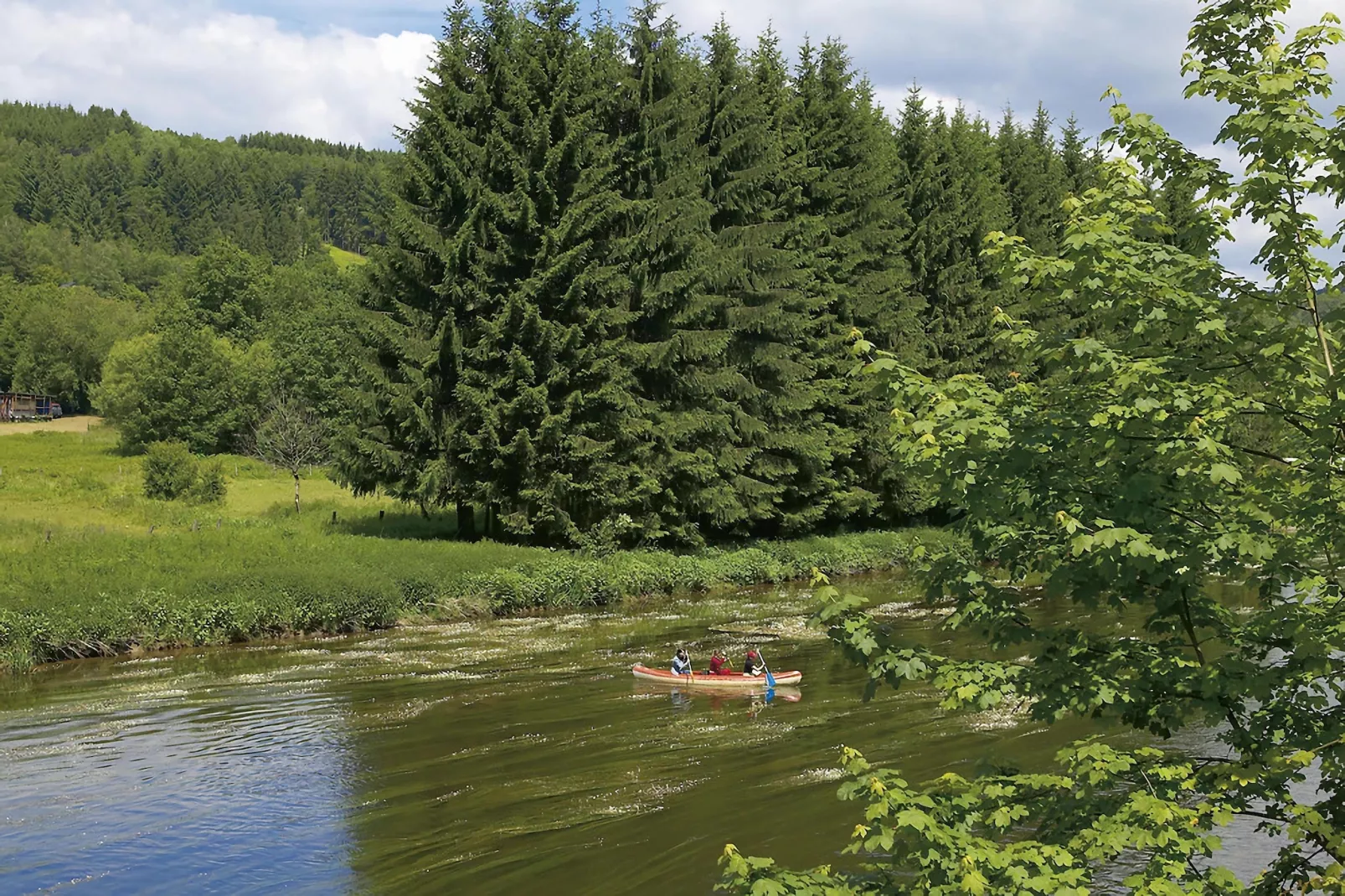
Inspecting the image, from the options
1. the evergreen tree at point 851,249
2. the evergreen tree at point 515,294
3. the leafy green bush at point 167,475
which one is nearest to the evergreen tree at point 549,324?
the evergreen tree at point 515,294

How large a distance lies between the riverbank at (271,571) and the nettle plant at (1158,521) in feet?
79.7

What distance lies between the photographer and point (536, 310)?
124 ft

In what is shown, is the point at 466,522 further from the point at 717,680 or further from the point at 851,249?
the point at 851,249

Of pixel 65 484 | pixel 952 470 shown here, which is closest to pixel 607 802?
pixel 952 470

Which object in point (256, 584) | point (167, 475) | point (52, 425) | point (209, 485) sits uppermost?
point (52, 425)

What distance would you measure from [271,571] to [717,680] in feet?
45.5

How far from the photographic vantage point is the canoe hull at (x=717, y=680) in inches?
968

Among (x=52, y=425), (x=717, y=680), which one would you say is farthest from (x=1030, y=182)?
(x=52, y=425)

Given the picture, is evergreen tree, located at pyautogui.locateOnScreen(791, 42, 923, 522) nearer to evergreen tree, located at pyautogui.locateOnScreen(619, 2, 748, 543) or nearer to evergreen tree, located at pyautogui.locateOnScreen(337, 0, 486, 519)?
evergreen tree, located at pyautogui.locateOnScreen(619, 2, 748, 543)

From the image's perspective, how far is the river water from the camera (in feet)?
48.2

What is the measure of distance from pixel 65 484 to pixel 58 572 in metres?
29.3

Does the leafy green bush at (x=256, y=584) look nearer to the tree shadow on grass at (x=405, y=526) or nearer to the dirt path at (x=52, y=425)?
the tree shadow on grass at (x=405, y=526)

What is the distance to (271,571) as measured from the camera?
30.8 metres

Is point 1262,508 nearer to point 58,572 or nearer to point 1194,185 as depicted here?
point 1194,185
